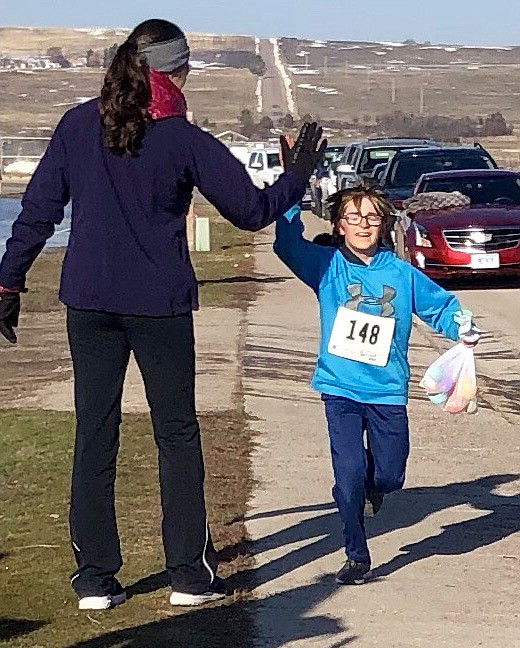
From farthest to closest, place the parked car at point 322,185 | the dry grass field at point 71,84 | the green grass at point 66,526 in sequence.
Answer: the dry grass field at point 71,84 < the parked car at point 322,185 < the green grass at point 66,526

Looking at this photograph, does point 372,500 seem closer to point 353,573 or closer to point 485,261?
point 353,573

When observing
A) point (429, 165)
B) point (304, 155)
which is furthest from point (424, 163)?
point (304, 155)

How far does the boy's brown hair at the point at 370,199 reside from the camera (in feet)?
20.7

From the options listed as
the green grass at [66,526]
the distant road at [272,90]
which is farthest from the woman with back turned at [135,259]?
the distant road at [272,90]

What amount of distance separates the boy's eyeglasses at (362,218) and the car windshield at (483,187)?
1372 centimetres

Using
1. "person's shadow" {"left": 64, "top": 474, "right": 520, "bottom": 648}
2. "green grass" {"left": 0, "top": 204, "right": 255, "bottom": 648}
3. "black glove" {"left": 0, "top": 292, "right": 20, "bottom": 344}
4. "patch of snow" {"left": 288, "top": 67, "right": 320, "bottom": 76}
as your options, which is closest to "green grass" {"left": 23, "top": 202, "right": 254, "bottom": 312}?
"green grass" {"left": 0, "top": 204, "right": 255, "bottom": 648}

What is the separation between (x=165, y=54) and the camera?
577 centimetres

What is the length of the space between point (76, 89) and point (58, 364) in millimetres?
96073

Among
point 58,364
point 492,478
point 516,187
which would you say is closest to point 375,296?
point 492,478

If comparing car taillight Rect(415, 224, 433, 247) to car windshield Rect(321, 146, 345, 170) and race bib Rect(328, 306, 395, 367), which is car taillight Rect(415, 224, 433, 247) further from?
car windshield Rect(321, 146, 345, 170)

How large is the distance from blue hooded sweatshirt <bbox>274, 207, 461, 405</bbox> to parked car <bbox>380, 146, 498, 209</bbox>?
1593 cm

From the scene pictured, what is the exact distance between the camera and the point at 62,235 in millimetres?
27719

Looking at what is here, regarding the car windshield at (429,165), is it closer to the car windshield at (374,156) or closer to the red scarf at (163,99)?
the car windshield at (374,156)

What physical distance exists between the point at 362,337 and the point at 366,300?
0.17m
